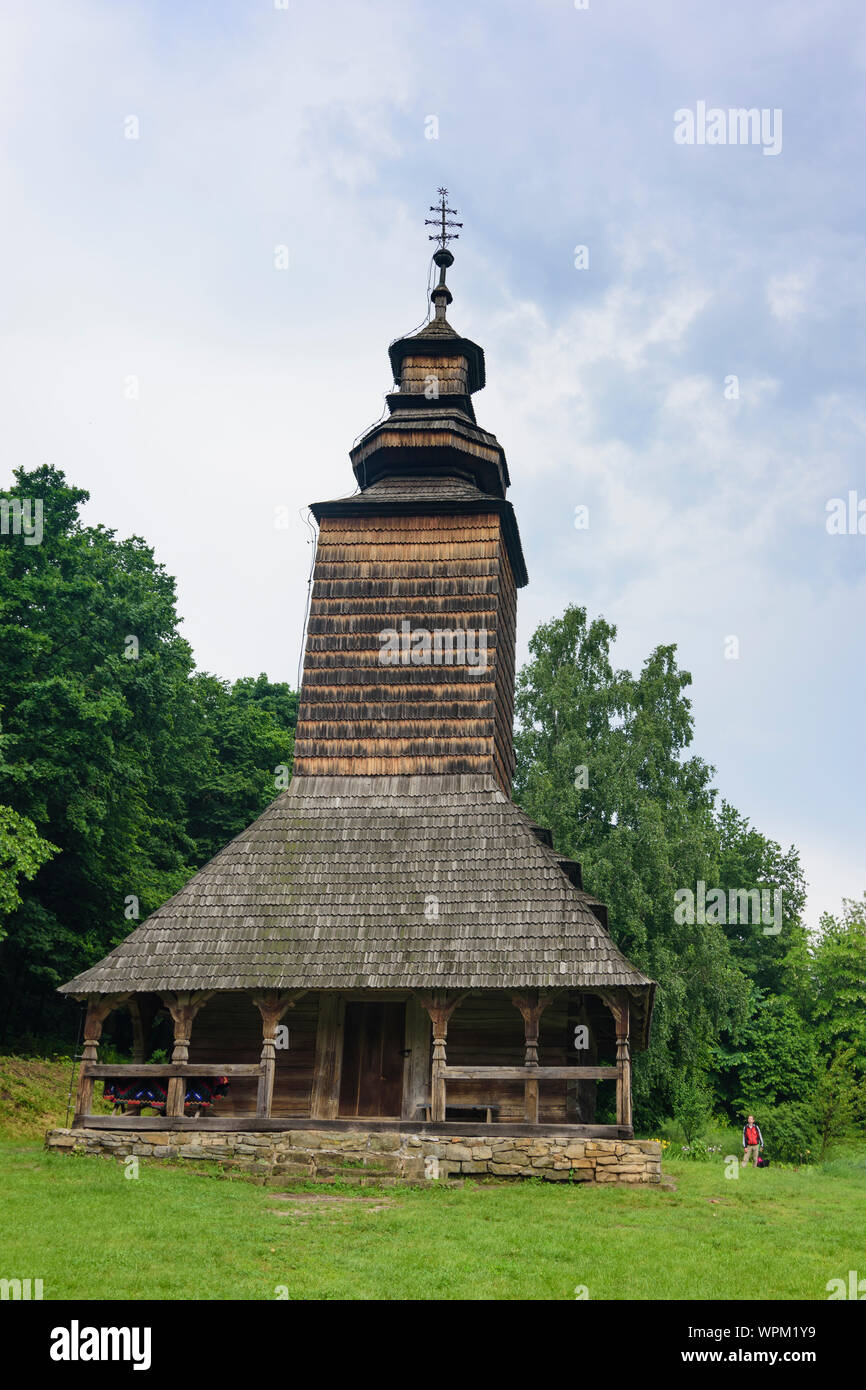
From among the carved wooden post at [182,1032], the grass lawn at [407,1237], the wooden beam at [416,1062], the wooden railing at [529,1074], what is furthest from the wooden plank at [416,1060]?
the carved wooden post at [182,1032]

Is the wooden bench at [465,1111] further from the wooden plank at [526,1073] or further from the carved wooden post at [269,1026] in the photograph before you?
the carved wooden post at [269,1026]

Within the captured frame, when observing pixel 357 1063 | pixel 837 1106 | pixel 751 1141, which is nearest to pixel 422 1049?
pixel 357 1063

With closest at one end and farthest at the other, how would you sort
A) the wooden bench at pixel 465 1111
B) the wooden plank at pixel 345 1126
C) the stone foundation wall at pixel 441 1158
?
the stone foundation wall at pixel 441 1158 < the wooden plank at pixel 345 1126 < the wooden bench at pixel 465 1111

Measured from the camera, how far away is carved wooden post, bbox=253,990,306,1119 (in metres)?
16.0

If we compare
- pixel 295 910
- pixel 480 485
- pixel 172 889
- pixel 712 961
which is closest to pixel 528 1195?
pixel 295 910

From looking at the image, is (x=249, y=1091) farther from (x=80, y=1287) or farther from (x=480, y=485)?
(x=480, y=485)

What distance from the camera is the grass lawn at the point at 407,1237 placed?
8.38m

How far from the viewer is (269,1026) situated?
16109mm

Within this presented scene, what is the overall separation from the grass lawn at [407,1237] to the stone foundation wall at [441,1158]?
1.10 ft

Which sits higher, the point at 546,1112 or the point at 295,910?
the point at 295,910

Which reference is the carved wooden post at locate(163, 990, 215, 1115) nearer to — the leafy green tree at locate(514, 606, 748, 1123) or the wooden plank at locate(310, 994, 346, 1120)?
the wooden plank at locate(310, 994, 346, 1120)

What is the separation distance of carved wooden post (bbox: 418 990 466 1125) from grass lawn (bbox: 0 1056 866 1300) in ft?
4.91

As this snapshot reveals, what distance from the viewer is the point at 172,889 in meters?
30.3
